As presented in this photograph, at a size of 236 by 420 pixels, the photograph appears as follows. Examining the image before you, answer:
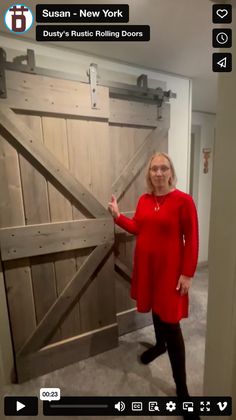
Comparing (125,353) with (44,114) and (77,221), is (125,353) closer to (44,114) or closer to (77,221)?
(77,221)

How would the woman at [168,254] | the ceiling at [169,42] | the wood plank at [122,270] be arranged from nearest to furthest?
the ceiling at [169,42] → the woman at [168,254] → the wood plank at [122,270]

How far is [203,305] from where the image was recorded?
213 cm

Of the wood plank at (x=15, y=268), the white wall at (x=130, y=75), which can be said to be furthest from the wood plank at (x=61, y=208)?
the white wall at (x=130, y=75)

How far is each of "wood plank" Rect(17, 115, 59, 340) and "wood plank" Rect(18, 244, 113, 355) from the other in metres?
0.05

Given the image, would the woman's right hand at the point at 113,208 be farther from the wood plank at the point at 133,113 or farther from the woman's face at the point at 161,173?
the wood plank at the point at 133,113

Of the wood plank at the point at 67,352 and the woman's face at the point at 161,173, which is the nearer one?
the woman's face at the point at 161,173

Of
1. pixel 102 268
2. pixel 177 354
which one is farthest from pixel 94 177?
pixel 177 354

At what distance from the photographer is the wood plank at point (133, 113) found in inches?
56.1

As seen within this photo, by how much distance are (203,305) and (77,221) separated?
1.64 metres

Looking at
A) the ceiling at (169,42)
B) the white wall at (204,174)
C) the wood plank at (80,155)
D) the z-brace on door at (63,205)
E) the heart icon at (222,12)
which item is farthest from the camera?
the white wall at (204,174)

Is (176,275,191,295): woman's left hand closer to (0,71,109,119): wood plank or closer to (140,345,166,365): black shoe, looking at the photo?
(140,345,166,365): black shoe

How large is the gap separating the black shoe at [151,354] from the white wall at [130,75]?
1260 mm

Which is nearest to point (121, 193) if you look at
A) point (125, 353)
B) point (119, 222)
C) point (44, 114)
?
point (119, 222)

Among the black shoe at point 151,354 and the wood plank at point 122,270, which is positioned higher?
the wood plank at point 122,270
